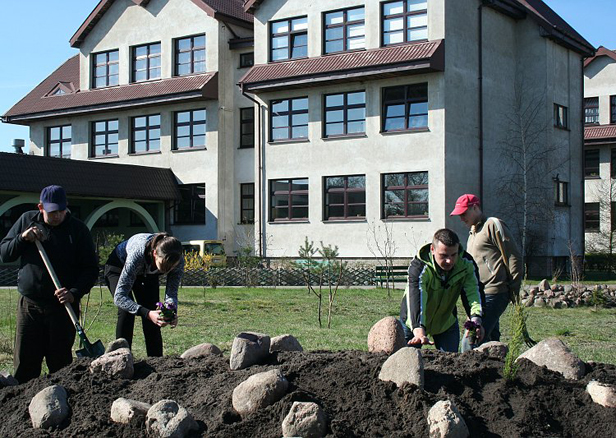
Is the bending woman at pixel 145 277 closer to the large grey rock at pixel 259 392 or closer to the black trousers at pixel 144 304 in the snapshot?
the black trousers at pixel 144 304

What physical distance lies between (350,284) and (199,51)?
13838mm

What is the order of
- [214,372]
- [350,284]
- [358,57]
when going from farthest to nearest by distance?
[358,57] < [350,284] < [214,372]

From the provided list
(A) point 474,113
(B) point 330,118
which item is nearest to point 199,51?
(B) point 330,118

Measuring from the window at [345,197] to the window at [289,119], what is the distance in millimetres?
2376

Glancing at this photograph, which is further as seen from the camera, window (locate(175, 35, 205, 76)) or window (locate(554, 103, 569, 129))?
window (locate(175, 35, 205, 76))

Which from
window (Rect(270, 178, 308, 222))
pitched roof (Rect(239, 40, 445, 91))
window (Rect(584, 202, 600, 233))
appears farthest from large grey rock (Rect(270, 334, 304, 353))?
window (Rect(584, 202, 600, 233))

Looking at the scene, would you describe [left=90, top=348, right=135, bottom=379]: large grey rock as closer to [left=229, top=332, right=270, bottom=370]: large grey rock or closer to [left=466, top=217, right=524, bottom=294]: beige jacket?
[left=229, top=332, right=270, bottom=370]: large grey rock

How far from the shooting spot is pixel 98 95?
129 feet

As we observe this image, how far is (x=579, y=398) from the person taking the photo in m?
5.35

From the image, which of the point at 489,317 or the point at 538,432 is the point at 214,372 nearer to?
the point at 538,432

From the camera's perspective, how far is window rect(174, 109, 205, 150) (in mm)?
36938

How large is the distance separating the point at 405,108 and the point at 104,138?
51.5ft

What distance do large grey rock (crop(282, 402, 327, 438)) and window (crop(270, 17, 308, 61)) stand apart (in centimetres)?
2951

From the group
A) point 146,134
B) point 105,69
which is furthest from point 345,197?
point 105,69
